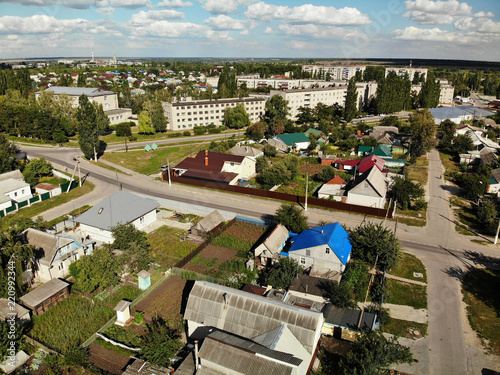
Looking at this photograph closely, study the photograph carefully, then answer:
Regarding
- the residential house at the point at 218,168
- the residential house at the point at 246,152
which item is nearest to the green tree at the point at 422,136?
the residential house at the point at 246,152

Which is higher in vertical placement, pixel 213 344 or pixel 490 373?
pixel 213 344

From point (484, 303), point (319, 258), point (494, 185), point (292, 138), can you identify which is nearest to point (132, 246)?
point (319, 258)

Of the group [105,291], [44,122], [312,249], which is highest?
[44,122]

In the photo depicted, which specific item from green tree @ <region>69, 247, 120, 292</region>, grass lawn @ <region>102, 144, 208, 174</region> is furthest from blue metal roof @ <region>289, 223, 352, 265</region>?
grass lawn @ <region>102, 144, 208, 174</region>

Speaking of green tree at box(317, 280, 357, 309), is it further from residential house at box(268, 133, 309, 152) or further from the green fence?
residential house at box(268, 133, 309, 152)

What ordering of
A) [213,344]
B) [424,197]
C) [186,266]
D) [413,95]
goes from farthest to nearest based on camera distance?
[413,95]
[424,197]
[186,266]
[213,344]

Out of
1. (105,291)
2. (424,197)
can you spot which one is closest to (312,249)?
(105,291)

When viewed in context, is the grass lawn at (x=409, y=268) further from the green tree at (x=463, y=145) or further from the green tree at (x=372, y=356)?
the green tree at (x=463, y=145)

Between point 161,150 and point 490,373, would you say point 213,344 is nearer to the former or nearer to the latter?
point 490,373
